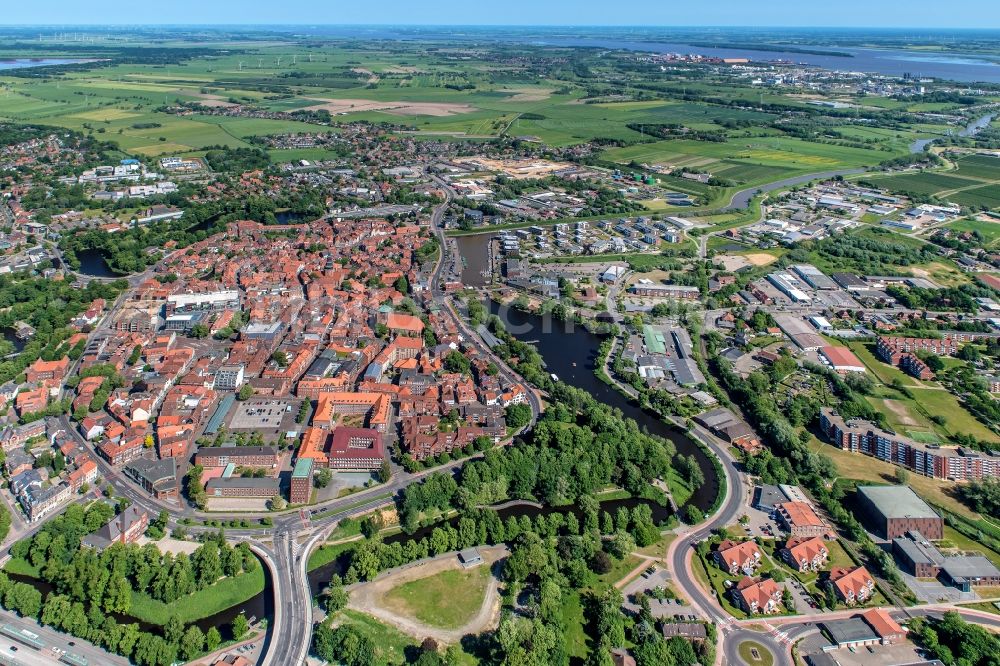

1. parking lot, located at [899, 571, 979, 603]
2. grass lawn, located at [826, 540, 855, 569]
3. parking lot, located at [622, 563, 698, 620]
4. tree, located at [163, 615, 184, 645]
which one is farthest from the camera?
grass lawn, located at [826, 540, 855, 569]

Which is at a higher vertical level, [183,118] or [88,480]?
[183,118]

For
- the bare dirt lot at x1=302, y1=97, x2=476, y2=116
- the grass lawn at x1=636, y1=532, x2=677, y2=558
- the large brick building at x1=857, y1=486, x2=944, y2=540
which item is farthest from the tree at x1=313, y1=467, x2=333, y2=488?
the bare dirt lot at x1=302, y1=97, x2=476, y2=116

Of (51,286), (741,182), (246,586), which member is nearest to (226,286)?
(51,286)

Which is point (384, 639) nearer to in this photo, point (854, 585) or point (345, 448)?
point (345, 448)

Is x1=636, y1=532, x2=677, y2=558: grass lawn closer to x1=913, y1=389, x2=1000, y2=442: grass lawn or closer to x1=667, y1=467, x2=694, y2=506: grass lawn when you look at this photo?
x1=667, y1=467, x2=694, y2=506: grass lawn

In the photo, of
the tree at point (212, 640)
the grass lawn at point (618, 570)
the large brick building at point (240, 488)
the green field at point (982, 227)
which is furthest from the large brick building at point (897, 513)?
the green field at point (982, 227)

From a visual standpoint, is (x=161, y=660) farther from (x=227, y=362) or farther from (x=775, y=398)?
(x=775, y=398)

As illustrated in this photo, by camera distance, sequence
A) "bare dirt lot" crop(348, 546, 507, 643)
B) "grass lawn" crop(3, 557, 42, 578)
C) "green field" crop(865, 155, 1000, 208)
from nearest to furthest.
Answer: "bare dirt lot" crop(348, 546, 507, 643) < "grass lawn" crop(3, 557, 42, 578) < "green field" crop(865, 155, 1000, 208)
